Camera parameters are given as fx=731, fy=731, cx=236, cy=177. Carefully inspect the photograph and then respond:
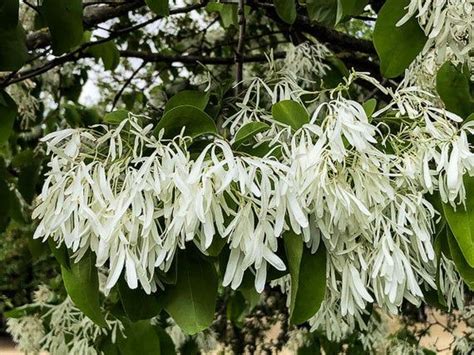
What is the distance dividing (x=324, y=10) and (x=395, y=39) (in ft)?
0.92

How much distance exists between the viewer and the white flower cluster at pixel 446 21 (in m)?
0.72

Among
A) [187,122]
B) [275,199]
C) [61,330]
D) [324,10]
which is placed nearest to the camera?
[275,199]

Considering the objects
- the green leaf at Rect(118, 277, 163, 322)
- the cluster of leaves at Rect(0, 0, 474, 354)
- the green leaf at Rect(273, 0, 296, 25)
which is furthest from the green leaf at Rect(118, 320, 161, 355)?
the green leaf at Rect(273, 0, 296, 25)

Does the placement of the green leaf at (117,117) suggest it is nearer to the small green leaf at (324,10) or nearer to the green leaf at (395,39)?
the green leaf at (395,39)

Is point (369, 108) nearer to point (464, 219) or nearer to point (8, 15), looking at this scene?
point (464, 219)

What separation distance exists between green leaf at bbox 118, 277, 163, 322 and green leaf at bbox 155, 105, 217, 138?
152 millimetres

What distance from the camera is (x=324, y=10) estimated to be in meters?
1.04

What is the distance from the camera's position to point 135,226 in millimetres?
594

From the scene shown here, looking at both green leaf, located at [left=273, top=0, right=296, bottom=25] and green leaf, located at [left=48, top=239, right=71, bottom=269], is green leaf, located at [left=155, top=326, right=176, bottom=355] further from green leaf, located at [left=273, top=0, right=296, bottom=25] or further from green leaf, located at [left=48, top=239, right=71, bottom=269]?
green leaf, located at [left=273, top=0, right=296, bottom=25]

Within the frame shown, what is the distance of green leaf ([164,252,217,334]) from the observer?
691mm

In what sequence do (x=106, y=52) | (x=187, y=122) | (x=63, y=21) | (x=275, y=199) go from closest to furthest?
(x=275, y=199) < (x=187, y=122) < (x=63, y=21) < (x=106, y=52)

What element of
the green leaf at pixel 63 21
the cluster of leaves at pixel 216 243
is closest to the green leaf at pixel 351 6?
the cluster of leaves at pixel 216 243

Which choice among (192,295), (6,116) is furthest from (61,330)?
(192,295)

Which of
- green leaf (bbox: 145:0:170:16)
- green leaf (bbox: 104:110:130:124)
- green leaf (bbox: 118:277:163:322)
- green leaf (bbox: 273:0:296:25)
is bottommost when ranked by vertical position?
green leaf (bbox: 118:277:163:322)
